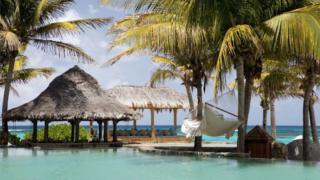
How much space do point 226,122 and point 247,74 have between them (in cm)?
131

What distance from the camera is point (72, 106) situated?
51.9 ft

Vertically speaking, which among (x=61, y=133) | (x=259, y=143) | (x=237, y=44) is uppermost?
(x=237, y=44)

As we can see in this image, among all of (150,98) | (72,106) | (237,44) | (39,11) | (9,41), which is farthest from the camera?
(150,98)

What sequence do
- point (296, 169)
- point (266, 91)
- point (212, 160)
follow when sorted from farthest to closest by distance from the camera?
point (266, 91)
point (212, 160)
point (296, 169)

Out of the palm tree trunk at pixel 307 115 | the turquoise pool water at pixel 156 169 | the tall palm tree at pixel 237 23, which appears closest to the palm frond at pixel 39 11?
the turquoise pool water at pixel 156 169

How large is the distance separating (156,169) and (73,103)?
7832 mm

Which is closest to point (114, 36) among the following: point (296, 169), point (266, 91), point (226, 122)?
point (226, 122)

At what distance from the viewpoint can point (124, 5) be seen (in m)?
9.13

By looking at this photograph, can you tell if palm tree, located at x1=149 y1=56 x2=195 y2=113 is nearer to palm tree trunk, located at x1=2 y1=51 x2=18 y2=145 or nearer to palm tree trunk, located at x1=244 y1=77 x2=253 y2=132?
palm tree trunk, located at x1=244 y1=77 x2=253 y2=132

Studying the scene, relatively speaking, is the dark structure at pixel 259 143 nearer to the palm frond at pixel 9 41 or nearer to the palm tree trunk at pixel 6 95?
the palm frond at pixel 9 41

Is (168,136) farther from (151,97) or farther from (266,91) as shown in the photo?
(266,91)

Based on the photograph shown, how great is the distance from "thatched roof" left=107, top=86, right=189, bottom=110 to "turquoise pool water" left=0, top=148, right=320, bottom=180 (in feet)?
35.8

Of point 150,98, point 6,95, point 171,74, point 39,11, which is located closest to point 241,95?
point 171,74

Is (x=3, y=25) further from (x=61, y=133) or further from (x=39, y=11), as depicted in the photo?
(x=61, y=133)
